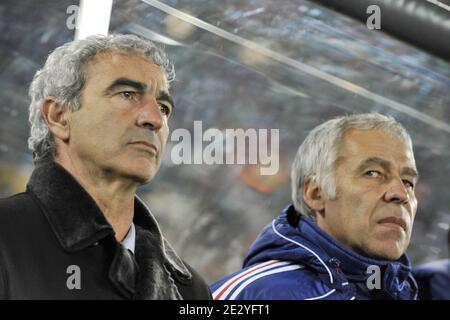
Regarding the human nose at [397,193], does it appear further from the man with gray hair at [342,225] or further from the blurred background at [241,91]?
the blurred background at [241,91]

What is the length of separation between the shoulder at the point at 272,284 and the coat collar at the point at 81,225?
0.73ft

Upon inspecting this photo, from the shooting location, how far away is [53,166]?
4.32 feet

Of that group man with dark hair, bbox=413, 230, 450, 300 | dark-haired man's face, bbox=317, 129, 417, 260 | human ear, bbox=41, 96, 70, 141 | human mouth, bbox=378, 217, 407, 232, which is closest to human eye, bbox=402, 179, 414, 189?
dark-haired man's face, bbox=317, 129, 417, 260

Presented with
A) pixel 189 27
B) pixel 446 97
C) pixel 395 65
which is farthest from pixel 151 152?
pixel 446 97

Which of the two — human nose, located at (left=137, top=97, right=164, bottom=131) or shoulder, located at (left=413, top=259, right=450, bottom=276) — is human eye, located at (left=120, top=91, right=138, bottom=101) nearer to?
human nose, located at (left=137, top=97, right=164, bottom=131)

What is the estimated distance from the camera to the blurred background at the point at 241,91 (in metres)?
1.70

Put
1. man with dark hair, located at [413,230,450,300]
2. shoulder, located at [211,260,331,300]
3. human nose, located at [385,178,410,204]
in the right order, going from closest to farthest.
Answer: shoulder, located at [211,260,331,300] < human nose, located at [385,178,410,204] < man with dark hair, located at [413,230,450,300]

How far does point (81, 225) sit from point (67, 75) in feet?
0.89

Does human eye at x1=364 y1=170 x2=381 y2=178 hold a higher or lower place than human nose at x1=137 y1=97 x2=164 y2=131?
higher

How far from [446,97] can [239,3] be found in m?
0.78

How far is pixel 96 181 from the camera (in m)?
1.35

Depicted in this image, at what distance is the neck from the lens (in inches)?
53.1

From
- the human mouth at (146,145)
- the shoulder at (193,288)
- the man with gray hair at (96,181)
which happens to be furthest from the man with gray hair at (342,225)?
the human mouth at (146,145)
